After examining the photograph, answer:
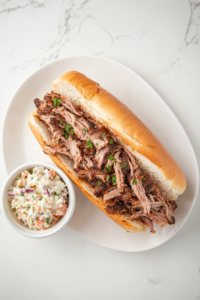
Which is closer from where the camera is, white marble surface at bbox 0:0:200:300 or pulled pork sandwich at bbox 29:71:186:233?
pulled pork sandwich at bbox 29:71:186:233

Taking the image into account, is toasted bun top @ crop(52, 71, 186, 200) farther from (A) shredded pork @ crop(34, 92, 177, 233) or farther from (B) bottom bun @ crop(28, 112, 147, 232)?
(B) bottom bun @ crop(28, 112, 147, 232)

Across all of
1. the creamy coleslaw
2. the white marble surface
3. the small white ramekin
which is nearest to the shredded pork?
the small white ramekin

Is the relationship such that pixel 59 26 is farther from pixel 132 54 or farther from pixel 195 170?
pixel 195 170

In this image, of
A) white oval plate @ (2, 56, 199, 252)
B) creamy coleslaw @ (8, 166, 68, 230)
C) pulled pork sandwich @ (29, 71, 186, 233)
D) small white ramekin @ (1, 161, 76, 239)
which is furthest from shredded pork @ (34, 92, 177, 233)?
white oval plate @ (2, 56, 199, 252)

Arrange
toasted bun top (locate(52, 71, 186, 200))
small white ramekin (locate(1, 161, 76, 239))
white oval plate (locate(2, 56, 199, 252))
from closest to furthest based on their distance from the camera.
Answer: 1. toasted bun top (locate(52, 71, 186, 200))
2. small white ramekin (locate(1, 161, 76, 239))
3. white oval plate (locate(2, 56, 199, 252))

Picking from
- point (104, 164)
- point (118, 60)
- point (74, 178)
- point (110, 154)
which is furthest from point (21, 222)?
point (118, 60)

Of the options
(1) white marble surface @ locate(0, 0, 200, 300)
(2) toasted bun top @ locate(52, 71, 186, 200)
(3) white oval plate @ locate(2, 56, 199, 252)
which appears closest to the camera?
(2) toasted bun top @ locate(52, 71, 186, 200)

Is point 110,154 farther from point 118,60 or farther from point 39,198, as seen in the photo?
point 118,60

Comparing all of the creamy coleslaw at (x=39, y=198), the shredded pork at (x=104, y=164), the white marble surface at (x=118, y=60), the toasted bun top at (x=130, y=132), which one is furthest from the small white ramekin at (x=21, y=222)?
the toasted bun top at (x=130, y=132)
